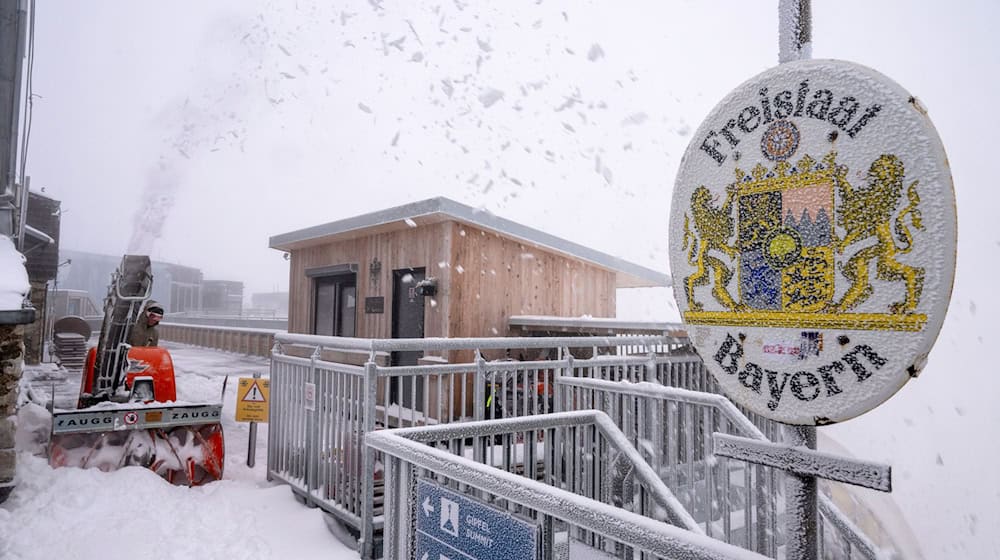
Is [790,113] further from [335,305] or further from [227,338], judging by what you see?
[227,338]

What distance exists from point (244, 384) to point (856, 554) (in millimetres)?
6601

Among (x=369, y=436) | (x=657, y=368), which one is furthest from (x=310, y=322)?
(x=369, y=436)

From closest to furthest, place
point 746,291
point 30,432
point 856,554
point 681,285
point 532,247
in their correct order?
point 746,291
point 681,285
point 856,554
point 30,432
point 532,247

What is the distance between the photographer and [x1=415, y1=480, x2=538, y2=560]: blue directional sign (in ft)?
6.23

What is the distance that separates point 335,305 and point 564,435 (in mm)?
9609

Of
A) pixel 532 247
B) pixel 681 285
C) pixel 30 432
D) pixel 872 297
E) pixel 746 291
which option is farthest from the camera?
pixel 532 247

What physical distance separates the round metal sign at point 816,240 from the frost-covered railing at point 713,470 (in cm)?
265

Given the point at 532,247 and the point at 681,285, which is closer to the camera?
the point at 681,285

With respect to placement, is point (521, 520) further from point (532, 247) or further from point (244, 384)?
point (532, 247)

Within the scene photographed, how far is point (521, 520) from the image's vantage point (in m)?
1.89

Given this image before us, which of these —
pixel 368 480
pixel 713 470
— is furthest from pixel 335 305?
pixel 713 470

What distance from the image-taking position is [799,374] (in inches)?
55.7

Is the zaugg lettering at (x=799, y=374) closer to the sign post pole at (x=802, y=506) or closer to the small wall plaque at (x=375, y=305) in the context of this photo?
the sign post pole at (x=802, y=506)

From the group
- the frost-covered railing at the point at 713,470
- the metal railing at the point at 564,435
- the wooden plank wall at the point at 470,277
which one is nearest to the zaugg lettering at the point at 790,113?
the metal railing at the point at 564,435
